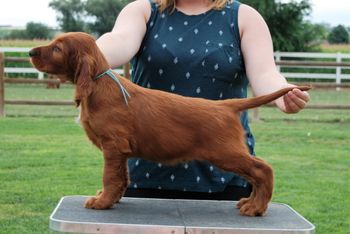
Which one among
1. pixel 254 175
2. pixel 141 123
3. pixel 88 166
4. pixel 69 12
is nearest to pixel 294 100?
pixel 254 175

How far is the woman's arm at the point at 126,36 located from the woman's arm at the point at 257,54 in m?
0.45

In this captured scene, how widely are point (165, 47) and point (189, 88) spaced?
0.22m

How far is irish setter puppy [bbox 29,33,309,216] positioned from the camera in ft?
8.18

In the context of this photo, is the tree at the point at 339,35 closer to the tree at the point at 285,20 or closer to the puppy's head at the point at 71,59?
the tree at the point at 285,20

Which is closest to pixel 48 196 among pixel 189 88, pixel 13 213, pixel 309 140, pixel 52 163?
pixel 13 213

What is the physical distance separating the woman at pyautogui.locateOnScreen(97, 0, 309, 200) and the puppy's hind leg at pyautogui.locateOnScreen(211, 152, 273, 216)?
481 millimetres

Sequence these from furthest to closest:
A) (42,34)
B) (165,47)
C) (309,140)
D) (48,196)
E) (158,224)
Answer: (42,34)
(309,140)
(48,196)
(165,47)
(158,224)

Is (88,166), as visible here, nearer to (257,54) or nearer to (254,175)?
(257,54)

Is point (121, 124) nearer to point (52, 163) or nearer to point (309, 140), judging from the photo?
point (52, 163)

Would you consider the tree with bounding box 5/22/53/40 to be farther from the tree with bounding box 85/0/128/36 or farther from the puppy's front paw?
the puppy's front paw

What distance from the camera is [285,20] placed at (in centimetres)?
3120

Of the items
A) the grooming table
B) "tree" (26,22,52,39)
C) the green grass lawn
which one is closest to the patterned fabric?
the grooming table

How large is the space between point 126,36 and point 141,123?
0.67 meters

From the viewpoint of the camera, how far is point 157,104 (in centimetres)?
260
